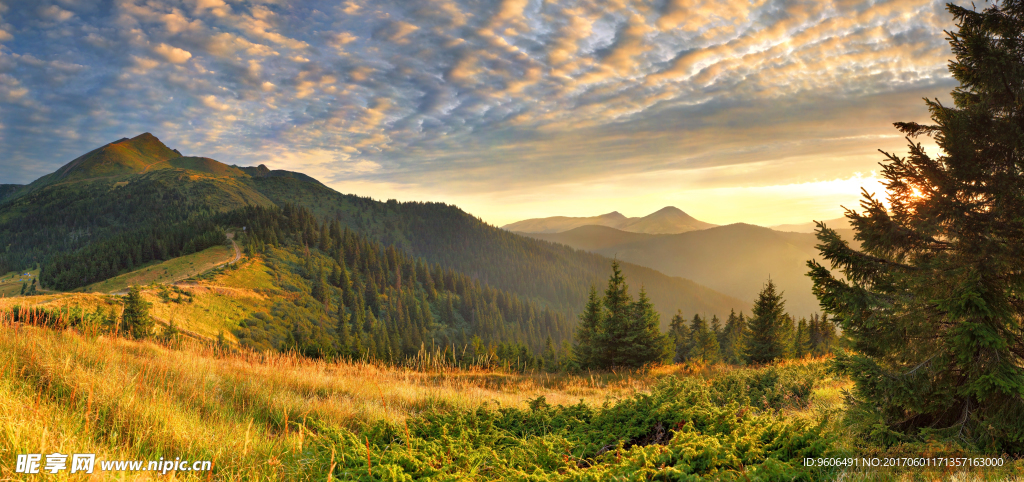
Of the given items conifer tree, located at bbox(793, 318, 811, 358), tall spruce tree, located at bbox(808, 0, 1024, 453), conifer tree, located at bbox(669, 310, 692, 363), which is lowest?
conifer tree, located at bbox(669, 310, 692, 363)

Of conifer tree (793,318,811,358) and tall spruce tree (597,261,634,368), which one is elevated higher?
tall spruce tree (597,261,634,368)

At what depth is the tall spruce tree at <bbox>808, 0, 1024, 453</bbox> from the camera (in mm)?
5492

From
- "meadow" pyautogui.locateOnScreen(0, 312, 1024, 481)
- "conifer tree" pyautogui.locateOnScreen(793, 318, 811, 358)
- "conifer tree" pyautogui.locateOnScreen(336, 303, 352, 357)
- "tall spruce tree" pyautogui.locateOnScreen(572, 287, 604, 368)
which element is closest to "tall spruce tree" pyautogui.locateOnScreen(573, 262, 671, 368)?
"tall spruce tree" pyautogui.locateOnScreen(572, 287, 604, 368)

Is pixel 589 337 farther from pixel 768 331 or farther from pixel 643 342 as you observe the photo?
pixel 768 331

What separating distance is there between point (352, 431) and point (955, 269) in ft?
27.8

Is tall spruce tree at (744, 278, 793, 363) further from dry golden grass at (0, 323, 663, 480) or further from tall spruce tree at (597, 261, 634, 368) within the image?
dry golden grass at (0, 323, 663, 480)

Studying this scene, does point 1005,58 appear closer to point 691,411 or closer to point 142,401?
point 691,411

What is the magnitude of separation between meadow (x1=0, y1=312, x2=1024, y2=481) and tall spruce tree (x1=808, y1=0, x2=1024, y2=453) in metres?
1.03

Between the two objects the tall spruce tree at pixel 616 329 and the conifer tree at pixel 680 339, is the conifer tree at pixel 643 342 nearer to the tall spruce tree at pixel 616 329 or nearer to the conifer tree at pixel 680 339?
the tall spruce tree at pixel 616 329

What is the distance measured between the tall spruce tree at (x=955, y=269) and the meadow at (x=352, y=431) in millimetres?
1026

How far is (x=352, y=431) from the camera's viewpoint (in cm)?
573

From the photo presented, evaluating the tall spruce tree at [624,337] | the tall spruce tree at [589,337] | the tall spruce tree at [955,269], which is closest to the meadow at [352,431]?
the tall spruce tree at [955,269]

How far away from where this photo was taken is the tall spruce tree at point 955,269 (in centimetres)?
549

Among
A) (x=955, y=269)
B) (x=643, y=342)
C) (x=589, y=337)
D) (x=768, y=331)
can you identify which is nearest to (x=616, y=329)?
(x=643, y=342)
